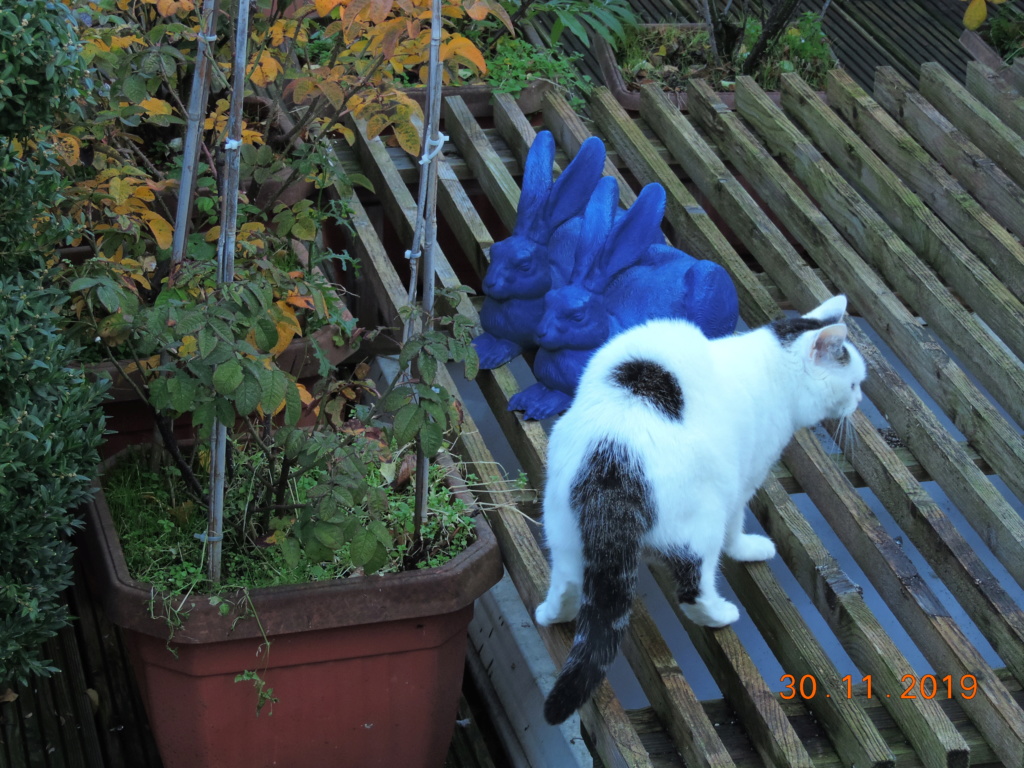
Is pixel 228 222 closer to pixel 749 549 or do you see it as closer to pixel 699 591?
pixel 699 591

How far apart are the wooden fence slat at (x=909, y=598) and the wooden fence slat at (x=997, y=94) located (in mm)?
1636

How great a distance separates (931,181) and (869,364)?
0.86 metres

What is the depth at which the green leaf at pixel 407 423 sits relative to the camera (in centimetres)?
199

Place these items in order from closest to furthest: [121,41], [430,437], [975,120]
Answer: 1. [430,437]
2. [121,41]
3. [975,120]

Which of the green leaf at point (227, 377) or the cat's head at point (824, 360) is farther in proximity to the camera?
the cat's head at point (824, 360)

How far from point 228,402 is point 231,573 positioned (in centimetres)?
50

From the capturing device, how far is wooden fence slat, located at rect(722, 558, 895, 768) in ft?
6.90

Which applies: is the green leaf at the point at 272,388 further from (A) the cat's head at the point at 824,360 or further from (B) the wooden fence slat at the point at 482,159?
(B) the wooden fence slat at the point at 482,159

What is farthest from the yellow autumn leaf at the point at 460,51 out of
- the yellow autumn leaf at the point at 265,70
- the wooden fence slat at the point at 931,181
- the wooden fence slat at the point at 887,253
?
the wooden fence slat at the point at 931,181

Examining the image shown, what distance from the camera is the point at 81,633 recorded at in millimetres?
2984

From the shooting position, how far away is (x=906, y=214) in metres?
3.26

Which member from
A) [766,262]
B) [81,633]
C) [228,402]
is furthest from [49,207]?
[766,262]

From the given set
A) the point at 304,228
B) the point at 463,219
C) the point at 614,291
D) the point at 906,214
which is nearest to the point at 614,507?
the point at 614,291

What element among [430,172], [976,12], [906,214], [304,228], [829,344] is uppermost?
[976,12]
